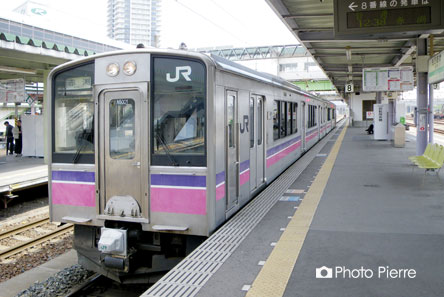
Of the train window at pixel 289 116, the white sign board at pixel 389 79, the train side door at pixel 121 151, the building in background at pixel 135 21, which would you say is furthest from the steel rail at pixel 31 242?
the building in background at pixel 135 21

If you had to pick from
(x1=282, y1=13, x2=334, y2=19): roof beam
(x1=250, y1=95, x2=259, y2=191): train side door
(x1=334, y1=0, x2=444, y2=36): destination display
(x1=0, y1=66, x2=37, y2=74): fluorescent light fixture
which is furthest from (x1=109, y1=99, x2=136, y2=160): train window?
(x1=0, y1=66, x2=37, y2=74): fluorescent light fixture

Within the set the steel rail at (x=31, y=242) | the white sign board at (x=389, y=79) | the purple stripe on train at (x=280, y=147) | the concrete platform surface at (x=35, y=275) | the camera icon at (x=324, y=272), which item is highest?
the white sign board at (x=389, y=79)

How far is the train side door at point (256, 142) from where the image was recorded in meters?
7.22

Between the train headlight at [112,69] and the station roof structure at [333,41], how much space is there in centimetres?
496

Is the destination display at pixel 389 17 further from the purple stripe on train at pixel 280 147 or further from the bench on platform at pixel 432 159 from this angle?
the bench on platform at pixel 432 159

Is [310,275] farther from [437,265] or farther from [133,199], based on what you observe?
[133,199]

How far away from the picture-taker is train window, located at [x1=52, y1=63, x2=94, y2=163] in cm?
565

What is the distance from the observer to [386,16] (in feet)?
26.0

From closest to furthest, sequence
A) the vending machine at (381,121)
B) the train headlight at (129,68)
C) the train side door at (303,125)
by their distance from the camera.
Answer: the train headlight at (129,68) → the train side door at (303,125) → the vending machine at (381,121)

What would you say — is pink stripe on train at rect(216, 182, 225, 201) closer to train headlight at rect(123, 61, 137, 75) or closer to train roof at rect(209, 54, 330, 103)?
train roof at rect(209, 54, 330, 103)

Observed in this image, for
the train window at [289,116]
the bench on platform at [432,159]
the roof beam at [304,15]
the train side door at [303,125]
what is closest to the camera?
the bench on platform at [432,159]

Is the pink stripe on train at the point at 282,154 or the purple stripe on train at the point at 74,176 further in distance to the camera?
the pink stripe on train at the point at 282,154

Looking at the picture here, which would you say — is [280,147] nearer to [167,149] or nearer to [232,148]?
[232,148]

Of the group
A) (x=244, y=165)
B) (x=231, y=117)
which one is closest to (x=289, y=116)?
(x=244, y=165)
